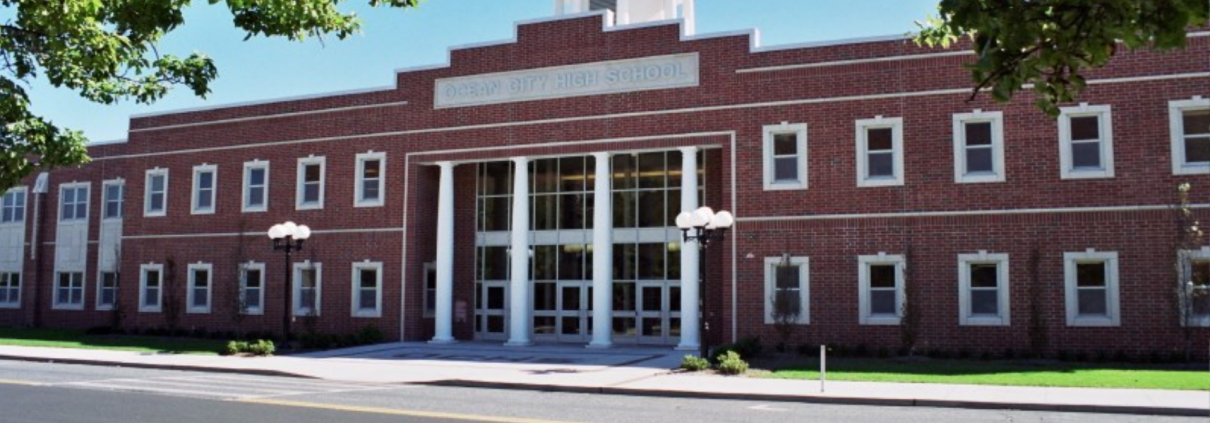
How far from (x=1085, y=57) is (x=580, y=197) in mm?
26442

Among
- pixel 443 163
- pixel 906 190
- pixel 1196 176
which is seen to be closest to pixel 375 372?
pixel 443 163

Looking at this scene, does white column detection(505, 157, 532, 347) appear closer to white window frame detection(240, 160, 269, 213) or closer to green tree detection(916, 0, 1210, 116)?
white window frame detection(240, 160, 269, 213)

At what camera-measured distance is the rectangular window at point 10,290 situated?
43.5 meters

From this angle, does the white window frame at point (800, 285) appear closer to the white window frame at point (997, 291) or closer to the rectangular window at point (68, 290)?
the white window frame at point (997, 291)

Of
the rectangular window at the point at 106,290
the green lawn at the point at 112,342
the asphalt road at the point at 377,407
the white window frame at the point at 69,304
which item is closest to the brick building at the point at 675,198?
the rectangular window at the point at 106,290

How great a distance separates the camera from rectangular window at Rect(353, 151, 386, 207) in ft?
107

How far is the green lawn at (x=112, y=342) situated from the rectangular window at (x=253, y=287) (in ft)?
6.38

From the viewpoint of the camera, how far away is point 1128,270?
78.0 ft

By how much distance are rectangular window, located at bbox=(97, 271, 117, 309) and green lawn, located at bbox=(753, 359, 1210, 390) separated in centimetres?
2757

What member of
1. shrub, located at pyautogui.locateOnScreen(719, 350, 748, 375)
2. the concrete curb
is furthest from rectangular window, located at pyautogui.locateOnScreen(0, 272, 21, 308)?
shrub, located at pyautogui.locateOnScreen(719, 350, 748, 375)

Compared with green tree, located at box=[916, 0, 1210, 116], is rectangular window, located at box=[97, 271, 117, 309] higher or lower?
lower

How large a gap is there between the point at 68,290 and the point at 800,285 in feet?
101

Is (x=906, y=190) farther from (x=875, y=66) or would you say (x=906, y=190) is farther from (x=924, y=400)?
(x=924, y=400)

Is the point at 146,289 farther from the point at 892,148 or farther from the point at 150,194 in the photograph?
the point at 892,148
